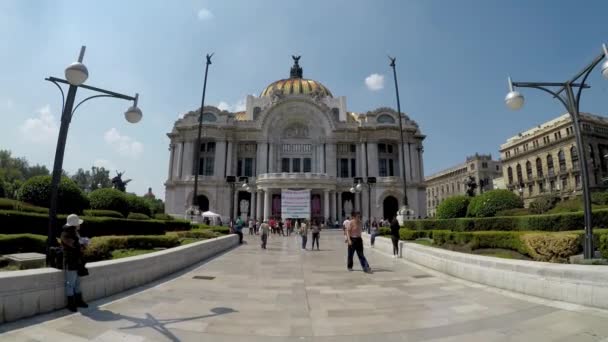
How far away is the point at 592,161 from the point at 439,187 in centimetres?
4978

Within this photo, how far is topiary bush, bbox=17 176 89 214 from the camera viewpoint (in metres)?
16.3

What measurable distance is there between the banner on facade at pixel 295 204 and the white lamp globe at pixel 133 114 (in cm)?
3534

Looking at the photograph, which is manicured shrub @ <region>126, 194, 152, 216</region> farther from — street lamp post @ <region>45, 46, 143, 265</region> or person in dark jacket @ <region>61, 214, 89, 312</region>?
person in dark jacket @ <region>61, 214, 89, 312</region>

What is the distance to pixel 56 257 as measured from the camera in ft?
20.2

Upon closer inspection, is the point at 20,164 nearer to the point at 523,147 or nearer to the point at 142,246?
the point at 142,246

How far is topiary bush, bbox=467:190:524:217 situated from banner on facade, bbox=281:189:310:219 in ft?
74.2

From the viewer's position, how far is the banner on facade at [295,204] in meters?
43.2

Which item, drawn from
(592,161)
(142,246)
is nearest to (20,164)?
(142,246)

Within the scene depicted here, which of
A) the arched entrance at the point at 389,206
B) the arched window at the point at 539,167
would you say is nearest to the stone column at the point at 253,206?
the arched entrance at the point at 389,206

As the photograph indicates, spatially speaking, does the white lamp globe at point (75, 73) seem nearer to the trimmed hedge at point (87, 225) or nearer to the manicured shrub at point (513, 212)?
the trimmed hedge at point (87, 225)

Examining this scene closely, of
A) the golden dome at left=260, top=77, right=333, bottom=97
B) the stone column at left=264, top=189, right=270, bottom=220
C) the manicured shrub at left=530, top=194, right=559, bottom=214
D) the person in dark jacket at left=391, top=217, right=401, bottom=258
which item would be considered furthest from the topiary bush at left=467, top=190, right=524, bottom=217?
the golden dome at left=260, top=77, right=333, bottom=97

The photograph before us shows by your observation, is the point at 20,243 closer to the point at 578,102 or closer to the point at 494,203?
the point at 578,102

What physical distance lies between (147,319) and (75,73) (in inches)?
204

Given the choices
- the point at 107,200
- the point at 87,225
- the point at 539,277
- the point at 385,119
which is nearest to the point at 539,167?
the point at 385,119
